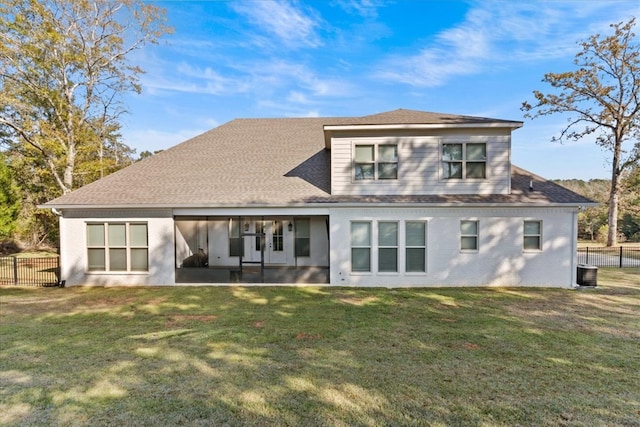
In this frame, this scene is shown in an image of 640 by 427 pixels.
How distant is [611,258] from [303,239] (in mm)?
16804

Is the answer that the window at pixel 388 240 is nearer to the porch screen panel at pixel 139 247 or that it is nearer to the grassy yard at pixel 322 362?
the grassy yard at pixel 322 362

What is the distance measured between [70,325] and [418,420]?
7.18 metres

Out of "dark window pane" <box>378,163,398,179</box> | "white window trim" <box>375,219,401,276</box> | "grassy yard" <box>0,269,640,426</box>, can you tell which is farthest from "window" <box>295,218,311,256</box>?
"grassy yard" <box>0,269,640,426</box>

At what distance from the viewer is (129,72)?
61.3 ft

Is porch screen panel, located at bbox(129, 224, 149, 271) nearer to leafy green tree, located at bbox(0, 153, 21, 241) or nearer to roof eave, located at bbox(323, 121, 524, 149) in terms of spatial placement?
roof eave, located at bbox(323, 121, 524, 149)

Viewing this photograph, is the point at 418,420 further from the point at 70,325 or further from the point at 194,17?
the point at 194,17

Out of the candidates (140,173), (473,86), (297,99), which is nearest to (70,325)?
(140,173)

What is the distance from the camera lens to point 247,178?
11.7 meters

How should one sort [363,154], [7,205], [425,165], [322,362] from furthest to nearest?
[7,205] < [363,154] < [425,165] < [322,362]

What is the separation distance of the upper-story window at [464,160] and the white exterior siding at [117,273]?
9.44m

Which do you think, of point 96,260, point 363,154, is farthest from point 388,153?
point 96,260

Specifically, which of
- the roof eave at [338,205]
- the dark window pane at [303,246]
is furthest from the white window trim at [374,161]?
the dark window pane at [303,246]

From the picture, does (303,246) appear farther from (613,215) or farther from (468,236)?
(613,215)

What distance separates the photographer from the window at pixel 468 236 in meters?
10.2
